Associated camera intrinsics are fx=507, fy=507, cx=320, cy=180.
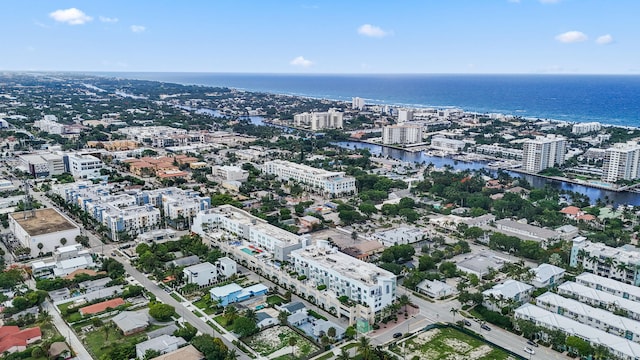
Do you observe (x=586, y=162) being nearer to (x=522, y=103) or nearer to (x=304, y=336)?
(x=304, y=336)

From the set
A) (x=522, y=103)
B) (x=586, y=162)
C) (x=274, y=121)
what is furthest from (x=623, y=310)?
(x=522, y=103)

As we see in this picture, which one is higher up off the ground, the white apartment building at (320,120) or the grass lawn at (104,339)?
the white apartment building at (320,120)

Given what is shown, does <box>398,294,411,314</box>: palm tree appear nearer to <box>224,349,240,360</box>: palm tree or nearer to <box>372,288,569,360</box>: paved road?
<box>372,288,569,360</box>: paved road

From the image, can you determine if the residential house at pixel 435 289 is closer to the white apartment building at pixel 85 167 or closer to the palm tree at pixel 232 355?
the palm tree at pixel 232 355

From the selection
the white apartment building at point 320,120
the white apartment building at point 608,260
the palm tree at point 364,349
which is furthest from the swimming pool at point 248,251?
the white apartment building at point 320,120

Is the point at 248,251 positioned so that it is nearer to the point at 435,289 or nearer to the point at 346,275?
the point at 346,275

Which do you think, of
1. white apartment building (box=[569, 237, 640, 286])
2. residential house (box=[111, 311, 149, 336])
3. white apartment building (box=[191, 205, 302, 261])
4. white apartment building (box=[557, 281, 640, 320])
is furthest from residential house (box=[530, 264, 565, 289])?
residential house (box=[111, 311, 149, 336])
